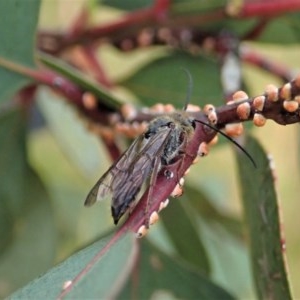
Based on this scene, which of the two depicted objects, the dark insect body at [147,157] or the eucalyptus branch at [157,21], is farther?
the eucalyptus branch at [157,21]

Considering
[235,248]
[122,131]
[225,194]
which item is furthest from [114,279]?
[225,194]

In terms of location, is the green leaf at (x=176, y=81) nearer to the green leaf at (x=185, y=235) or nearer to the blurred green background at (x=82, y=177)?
the blurred green background at (x=82, y=177)

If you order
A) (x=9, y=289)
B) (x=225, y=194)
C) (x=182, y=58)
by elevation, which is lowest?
(x=9, y=289)

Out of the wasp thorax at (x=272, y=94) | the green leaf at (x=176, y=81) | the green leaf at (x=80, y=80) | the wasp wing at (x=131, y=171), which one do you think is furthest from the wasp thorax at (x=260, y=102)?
the green leaf at (x=176, y=81)

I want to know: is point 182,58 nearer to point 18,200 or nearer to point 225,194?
point 18,200

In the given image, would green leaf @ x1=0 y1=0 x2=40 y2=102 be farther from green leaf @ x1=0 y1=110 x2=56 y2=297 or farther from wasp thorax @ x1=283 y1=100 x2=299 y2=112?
wasp thorax @ x1=283 y1=100 x2=299 y2=112

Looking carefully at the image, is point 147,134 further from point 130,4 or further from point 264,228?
point 130,4

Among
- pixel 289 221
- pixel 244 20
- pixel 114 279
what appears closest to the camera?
pixel 114 279
